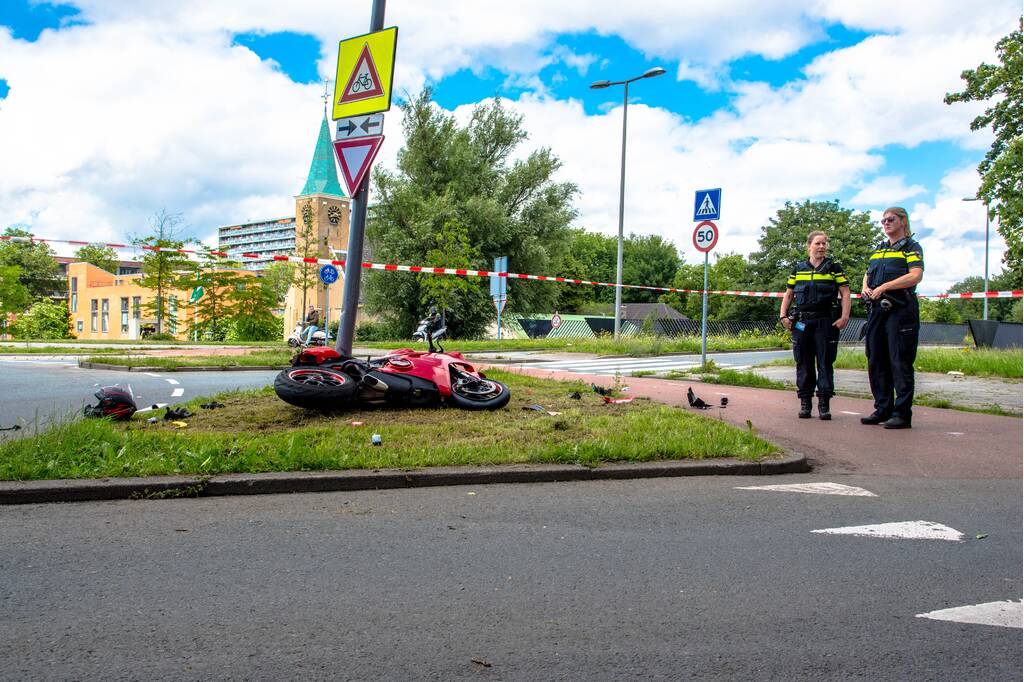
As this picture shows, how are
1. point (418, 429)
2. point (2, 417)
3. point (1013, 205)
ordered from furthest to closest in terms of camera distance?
point (1013, 205) < point (2, 417) < point (418, 429)

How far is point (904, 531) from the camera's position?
14.2 ft

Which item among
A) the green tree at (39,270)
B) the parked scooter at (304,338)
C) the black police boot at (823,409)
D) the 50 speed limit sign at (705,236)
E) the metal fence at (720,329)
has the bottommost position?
the black police boot at (823,409)

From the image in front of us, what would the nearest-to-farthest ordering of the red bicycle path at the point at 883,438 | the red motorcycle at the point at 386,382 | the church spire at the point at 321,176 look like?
the red bicycle path at the point at 883,438 → the red motorcycle at the point at 386,382 → the church spire at the point at 321,176

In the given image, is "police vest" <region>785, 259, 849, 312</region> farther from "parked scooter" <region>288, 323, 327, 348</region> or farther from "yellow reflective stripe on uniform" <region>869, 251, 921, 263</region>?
"parked scooter" <region>288, 323, 327, 348</region>

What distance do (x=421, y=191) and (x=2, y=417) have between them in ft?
118

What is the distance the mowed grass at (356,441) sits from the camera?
521 cm

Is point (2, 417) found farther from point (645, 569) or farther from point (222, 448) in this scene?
point (645, 569)

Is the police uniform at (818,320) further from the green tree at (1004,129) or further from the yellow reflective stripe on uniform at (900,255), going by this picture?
the green tree at (1004,129)

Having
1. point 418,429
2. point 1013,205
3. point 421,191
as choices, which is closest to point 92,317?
point 421,191

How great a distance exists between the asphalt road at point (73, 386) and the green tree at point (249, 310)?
2454cm

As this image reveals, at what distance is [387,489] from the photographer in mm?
5141

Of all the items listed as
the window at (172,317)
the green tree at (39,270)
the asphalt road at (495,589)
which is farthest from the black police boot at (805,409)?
the green tree at (39,270)

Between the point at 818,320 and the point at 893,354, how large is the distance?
853 millimetres

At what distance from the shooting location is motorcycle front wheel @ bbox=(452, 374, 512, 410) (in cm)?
757
